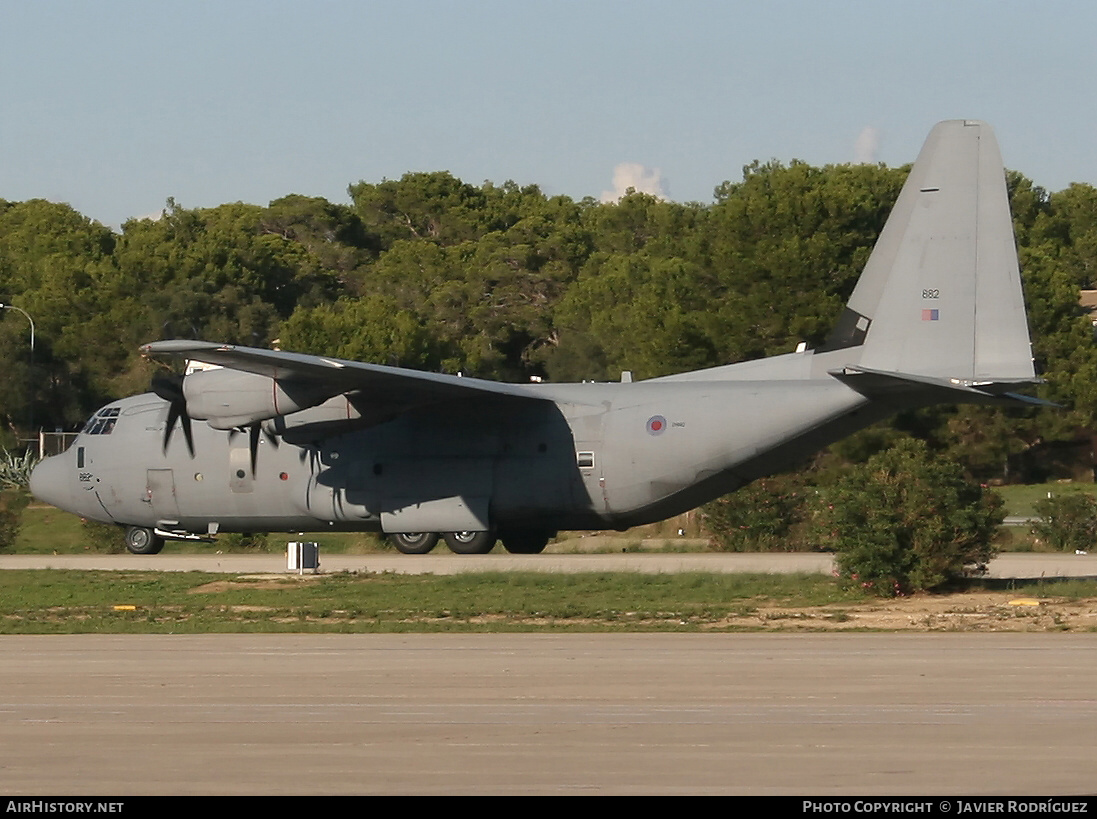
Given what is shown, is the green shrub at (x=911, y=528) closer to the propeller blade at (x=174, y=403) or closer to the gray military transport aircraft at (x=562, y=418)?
the gray military transport aircraft at (x=562, y=418)

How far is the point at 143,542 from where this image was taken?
30719 mm

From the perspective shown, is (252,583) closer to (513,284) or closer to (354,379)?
(354,379)

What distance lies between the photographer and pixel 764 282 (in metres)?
50.8

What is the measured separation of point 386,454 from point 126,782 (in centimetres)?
1839

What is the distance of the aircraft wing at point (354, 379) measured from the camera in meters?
23.8

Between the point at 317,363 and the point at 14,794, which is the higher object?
the point at 317,363

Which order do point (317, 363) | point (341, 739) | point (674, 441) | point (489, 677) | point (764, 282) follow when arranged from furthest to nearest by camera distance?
point (764, 282) < point (674, 441) < point (317, 363) < point (489, 677) < point (341, 739)

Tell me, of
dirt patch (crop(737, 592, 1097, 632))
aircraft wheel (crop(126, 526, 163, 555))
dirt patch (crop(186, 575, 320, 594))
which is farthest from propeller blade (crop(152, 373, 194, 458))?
dirt patch (crop(737, 592, 1097, 632))

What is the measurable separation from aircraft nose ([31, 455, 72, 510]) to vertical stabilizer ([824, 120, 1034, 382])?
1501 cm

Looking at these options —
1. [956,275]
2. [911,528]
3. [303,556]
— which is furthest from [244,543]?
[911,528]

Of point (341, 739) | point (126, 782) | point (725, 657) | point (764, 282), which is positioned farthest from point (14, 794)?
point (764, 282)

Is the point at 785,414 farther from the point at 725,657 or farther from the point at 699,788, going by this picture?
the point at 699,788

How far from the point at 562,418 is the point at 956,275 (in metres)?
6.72

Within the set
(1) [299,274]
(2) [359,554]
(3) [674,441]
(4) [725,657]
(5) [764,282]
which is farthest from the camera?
(1) [299,274]
